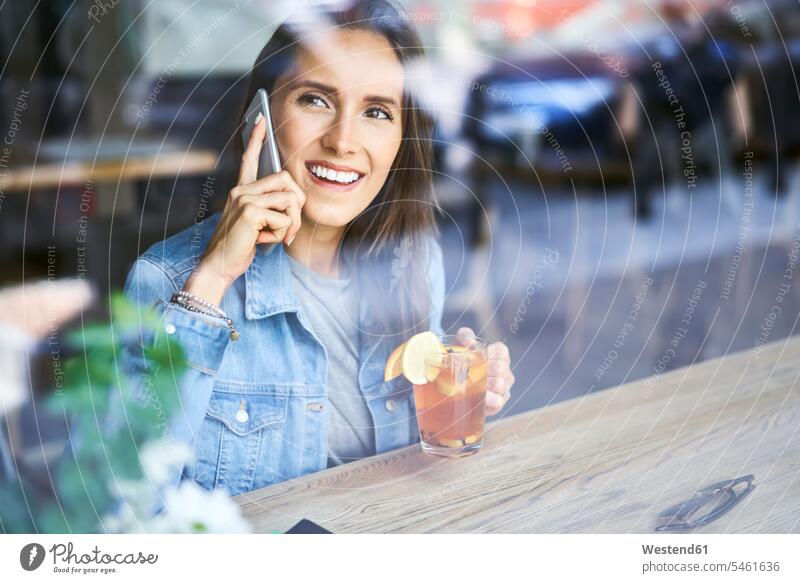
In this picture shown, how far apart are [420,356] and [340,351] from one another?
121mm

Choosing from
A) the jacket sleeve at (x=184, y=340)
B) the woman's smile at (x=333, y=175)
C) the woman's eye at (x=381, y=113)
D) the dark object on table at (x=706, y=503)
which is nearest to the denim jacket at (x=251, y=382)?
the jacket sleeve at (x=184, y=340)

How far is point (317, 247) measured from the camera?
49.1 inches

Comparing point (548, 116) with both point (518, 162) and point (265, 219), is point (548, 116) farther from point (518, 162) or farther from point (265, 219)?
point (265, 219)

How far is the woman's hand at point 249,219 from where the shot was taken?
1200mm

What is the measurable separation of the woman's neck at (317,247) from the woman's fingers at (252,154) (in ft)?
0.30

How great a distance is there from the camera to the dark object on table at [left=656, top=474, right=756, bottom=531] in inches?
41.6

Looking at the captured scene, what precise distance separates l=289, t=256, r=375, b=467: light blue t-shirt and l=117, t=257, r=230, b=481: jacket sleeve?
123mm

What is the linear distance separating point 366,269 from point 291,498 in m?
0.38

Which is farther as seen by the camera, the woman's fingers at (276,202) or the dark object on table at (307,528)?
the woman's fingers at (276,202)

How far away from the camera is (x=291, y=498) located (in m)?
1.01

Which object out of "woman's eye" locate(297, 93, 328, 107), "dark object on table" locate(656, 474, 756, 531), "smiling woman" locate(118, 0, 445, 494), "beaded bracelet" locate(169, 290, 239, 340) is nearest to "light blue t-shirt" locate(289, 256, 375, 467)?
"smiling woman" locate(118, 0, 445, 494)

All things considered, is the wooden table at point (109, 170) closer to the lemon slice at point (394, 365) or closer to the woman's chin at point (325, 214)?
the woman's chin at point (325, 214)

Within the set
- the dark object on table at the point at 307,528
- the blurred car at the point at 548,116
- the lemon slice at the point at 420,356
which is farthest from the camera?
the blurred car at the point at 548,116

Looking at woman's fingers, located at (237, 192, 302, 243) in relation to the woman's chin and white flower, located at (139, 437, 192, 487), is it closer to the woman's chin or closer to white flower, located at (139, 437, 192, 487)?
the woman's chin
